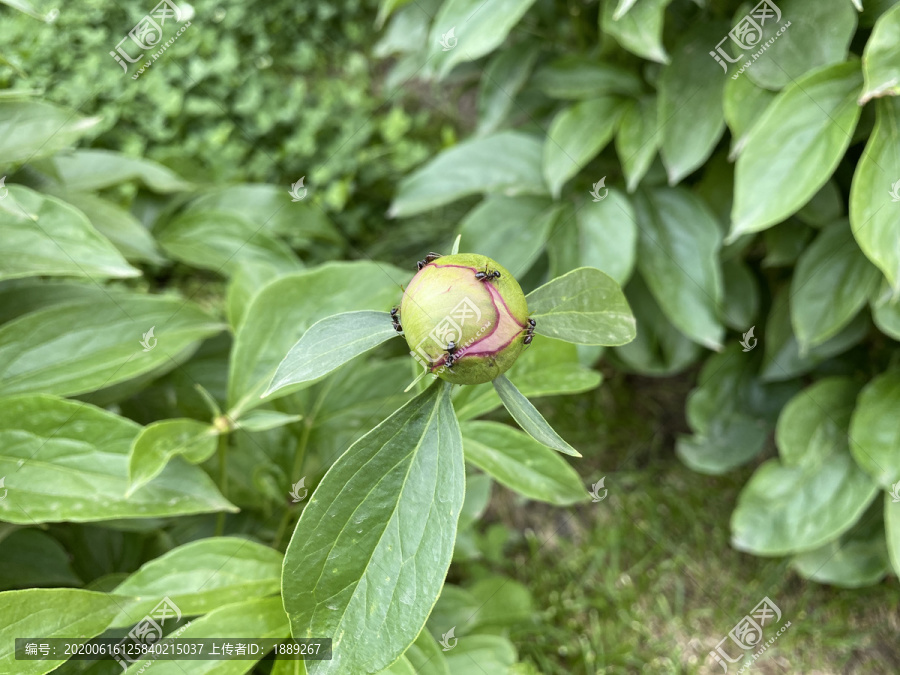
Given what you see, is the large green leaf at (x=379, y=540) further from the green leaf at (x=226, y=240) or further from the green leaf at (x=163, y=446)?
the green leaf at (x=226, y=240)

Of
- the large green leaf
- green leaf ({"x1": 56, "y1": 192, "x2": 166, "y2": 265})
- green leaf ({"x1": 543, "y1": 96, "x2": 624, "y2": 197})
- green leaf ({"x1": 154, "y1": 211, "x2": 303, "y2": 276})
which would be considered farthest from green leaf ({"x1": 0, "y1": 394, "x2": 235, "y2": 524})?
A: green leaf ({"x1": 543, "y1": 96, "x2": 624, "y2": 197})

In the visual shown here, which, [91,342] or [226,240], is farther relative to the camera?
[226,240]

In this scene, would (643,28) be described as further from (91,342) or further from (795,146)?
(91,342)

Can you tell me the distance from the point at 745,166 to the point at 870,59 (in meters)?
0.23

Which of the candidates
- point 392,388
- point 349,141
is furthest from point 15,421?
point 349,141

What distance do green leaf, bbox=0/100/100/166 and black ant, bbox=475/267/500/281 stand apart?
0.89m

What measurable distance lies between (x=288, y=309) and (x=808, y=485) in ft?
3.73

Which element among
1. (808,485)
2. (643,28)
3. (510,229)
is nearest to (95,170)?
(510,229)

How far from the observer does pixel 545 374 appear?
977mm

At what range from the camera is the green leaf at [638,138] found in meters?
1.39

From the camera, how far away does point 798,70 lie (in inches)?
47.9

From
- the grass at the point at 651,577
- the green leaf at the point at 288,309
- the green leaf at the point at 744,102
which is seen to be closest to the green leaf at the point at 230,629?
the green leaf at the point at 288,309

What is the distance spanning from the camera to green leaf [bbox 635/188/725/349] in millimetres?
1408

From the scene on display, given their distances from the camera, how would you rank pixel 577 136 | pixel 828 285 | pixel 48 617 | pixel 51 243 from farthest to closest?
pixel 577 136 < pixel 828 285 < pixel 51 243 < pixel 48 617
